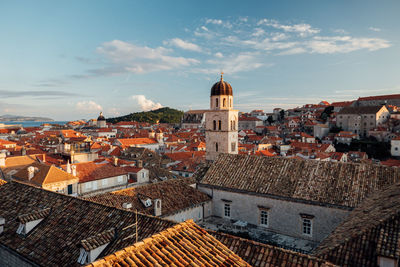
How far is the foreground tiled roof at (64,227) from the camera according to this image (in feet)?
34.0

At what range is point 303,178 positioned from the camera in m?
21.3

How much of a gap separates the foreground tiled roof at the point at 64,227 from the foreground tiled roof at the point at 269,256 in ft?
10.1

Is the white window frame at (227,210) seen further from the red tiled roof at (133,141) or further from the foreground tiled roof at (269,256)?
the red tiled roof at (133,141)

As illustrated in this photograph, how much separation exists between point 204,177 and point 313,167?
9.75m

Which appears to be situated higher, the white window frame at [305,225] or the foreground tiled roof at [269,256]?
the foreground tiled roof at [269,256]

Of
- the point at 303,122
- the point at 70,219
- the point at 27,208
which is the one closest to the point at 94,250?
the point at 70,219

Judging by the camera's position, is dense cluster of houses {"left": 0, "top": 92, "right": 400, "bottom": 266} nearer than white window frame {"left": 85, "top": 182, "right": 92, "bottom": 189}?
Yes

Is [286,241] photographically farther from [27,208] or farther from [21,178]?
[21,178]

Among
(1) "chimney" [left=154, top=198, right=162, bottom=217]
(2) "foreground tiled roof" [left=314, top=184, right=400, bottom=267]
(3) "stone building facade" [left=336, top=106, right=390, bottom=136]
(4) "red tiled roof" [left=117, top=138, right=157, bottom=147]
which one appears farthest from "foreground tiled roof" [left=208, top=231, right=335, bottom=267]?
(3) "stone building facade" [left=336, top=106, right=390, bottom=136]

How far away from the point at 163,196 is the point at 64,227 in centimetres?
1064

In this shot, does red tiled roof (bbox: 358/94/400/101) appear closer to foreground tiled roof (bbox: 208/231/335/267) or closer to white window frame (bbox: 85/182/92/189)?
white window frame (bbox: 85/182/92/189)

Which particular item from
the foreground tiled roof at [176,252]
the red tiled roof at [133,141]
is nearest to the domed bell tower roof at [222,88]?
the foreground tiled roof at [176,252]

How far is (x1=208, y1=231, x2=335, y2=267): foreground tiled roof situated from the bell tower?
22901mm

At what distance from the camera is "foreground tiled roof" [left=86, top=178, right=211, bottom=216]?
19.6 meters
